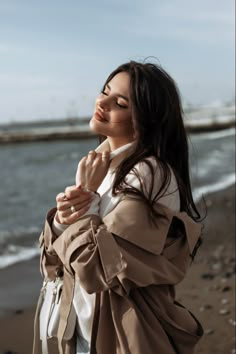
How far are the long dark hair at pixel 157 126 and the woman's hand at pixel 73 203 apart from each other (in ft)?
0.30

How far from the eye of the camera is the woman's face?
69.7 inches

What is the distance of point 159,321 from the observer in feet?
5.52

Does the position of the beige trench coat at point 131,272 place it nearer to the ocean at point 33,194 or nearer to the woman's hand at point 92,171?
the woman's hand at point 92,171

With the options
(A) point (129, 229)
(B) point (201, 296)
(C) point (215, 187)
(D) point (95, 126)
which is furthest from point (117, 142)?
(C) point (215, 187)

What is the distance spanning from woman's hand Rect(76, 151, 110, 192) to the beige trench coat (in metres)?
0.11

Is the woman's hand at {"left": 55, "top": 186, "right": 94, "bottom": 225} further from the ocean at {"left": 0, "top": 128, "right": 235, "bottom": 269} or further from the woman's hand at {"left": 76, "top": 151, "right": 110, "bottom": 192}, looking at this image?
the ocean at {"left": 0, "top": 128, "right": 235, "bottom": 269}

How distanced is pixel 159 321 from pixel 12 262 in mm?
5630

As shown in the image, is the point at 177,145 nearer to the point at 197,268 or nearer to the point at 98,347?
the point at 98,347

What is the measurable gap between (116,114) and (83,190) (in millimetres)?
272

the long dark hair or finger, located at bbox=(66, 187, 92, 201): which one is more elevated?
the long dark hair

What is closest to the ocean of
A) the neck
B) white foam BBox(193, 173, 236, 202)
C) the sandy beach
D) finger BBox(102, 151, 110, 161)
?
white foam BBox(193, 173, 236, 202)

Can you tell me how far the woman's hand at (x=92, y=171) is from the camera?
170cm

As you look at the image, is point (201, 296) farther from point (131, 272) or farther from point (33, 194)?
point (33, 194)

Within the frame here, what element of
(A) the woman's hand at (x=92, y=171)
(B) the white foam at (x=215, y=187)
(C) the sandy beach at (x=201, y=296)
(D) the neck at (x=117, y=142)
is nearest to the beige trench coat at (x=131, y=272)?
(A) the woman's hand at (x=92, y=171)
